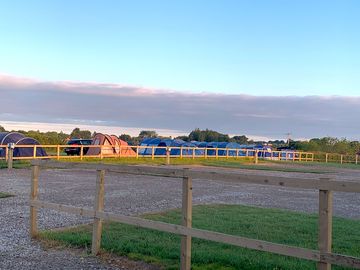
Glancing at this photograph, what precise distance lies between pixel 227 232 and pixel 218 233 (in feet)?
9.84

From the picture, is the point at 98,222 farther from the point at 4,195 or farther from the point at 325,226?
the point at 4,195

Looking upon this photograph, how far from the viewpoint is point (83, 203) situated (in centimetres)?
1411

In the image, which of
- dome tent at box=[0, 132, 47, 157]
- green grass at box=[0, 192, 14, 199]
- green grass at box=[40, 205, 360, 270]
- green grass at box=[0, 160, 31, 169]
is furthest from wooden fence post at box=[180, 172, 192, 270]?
dome tent at box=[0, 132, 47, 157]

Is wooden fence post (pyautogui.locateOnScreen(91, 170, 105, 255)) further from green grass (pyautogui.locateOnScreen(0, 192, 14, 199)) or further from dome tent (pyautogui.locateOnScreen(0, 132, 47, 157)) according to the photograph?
dome tent (pyautogui.locateOnScreen(0, 132, 47, 157))

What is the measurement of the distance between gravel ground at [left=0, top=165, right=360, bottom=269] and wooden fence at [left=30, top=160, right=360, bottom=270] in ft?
2.01

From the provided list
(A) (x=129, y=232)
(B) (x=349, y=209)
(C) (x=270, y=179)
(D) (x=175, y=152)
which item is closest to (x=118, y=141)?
(D) (x=175, y=152)

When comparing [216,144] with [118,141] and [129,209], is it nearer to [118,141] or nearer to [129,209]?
[118,141]

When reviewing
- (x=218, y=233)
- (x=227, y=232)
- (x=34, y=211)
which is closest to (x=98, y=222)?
(x=34, y=211)

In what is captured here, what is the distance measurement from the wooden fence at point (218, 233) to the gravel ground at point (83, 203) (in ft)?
2.01

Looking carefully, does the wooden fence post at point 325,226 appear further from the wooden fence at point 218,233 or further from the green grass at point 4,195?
the green grass at point 4,195

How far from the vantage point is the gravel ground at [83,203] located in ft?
24.3

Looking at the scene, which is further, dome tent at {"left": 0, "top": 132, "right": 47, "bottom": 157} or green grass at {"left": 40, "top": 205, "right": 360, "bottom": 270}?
dome tent at {"left": 0, "top": 132, "right": 47, "bottom": 157}

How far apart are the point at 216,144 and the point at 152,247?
59.5 meters

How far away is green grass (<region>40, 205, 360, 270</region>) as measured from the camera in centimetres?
727
